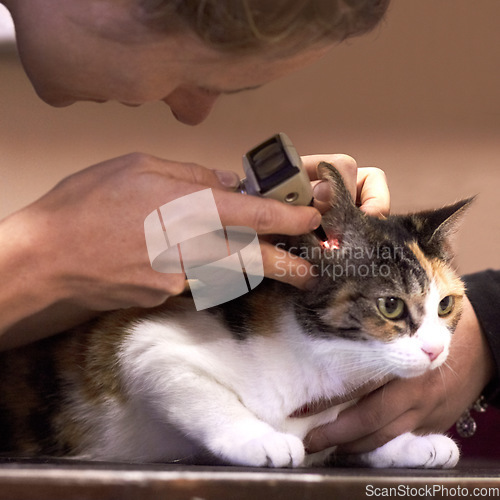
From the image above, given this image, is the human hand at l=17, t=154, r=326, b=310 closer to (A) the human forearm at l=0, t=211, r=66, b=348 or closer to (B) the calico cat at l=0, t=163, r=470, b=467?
(A) the human forearm at l=0, t=211, r=66, b=348

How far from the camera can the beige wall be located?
109 cm

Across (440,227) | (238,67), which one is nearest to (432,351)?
(440,227)

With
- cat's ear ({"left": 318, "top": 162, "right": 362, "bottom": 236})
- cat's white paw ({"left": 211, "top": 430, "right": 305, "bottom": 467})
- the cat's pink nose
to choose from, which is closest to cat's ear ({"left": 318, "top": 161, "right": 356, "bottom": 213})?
cat's ear ({"left": 318, "top": 162, "right": 362, "bottom": 236})

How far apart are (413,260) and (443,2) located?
0.70m

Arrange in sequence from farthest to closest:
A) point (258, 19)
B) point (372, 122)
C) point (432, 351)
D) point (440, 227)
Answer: point (372, 122) → point (440, 227) → point (432, 351) → point (258, 19)

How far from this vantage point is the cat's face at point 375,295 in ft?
2.50

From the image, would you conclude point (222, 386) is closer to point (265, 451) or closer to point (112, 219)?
point (265, 451)

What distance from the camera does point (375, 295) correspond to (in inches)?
30.4

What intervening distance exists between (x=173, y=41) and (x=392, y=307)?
0.47m

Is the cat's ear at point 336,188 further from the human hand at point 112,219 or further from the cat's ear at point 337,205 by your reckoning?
the human hand at point 112,219

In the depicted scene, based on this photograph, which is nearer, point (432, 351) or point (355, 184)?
point (432, 351)

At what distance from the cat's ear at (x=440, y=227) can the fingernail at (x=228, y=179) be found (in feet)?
1.18

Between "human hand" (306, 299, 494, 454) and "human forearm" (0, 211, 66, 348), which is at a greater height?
"human forearm" (0, 211, 66, 348)

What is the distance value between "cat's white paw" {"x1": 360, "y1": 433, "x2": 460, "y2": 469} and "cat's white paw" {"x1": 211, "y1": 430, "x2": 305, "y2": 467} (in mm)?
205
